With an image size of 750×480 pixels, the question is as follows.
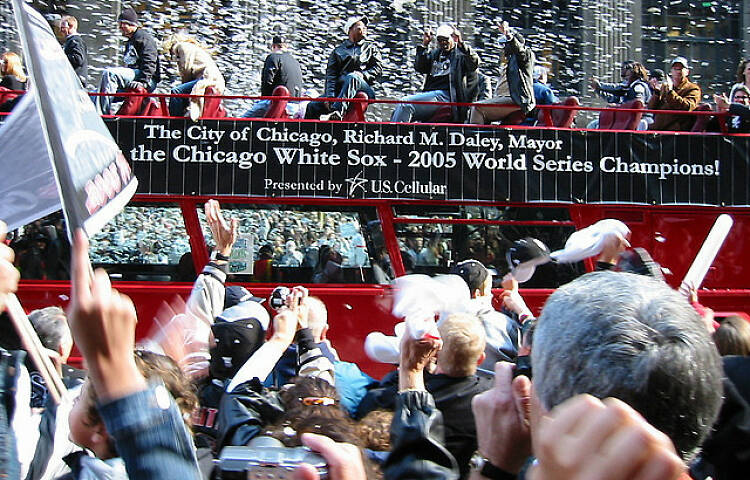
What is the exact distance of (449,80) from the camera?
27.6 ft

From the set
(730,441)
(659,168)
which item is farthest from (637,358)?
(659,168)

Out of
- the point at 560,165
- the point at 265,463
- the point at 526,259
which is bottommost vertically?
the point at 526,259

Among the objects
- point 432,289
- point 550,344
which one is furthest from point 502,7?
point 550,344

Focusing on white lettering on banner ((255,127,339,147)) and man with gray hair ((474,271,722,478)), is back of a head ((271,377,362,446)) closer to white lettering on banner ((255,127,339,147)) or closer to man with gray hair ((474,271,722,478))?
man with gray hair ((474,271,722,478))

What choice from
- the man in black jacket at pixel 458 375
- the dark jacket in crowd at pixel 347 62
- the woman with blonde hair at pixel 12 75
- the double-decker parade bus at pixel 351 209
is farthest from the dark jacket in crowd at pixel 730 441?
the woman with blonde hair at pixel 12 75

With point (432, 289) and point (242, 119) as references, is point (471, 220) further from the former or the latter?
point (432, 289)

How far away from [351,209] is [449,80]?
5.47 feet

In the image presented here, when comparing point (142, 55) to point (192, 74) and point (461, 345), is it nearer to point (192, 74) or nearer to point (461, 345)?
point (192, 74)

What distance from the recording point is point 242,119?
7855 millimetres

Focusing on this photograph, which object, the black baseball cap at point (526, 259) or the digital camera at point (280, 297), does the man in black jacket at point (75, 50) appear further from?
the digital camera at point (280, 297)

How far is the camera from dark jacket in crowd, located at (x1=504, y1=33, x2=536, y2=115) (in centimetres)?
797

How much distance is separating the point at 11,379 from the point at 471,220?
6188 mm

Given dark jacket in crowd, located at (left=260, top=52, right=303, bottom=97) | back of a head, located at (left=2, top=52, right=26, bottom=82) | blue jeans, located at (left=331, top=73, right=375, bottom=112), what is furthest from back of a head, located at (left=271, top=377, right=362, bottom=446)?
back of a head, located at (left=2, top=52, right=26, bottom=82)

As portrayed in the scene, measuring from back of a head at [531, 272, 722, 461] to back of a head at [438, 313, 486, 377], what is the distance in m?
1.56
